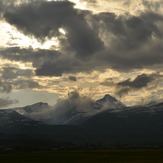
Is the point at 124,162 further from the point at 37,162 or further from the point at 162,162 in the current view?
the point at 37,162

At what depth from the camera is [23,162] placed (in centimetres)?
17925

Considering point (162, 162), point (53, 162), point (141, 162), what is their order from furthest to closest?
point (53, 162), point (141, 162), point (162, 162)

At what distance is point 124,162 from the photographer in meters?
160

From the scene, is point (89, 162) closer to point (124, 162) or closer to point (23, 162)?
point (124, 162)

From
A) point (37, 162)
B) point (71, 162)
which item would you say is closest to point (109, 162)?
point (71, 162)

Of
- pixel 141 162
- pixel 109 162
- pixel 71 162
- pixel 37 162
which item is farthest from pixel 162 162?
pixel 37 162

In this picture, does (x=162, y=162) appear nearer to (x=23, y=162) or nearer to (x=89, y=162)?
(x=89, y=162)

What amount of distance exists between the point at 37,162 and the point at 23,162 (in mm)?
8927

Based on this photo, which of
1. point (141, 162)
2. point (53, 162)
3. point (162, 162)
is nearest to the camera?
point (162, 162)

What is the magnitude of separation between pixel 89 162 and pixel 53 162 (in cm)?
1747

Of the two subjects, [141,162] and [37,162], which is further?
[37,162]

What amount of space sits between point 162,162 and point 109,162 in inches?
964

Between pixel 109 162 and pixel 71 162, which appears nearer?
pixel 109 162

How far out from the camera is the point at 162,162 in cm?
14638
